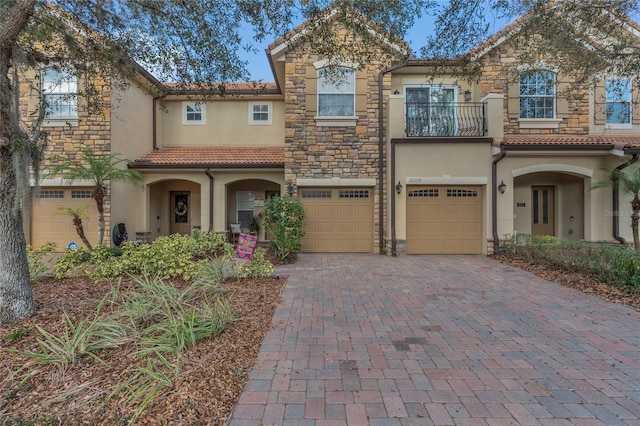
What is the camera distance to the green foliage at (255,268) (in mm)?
6941

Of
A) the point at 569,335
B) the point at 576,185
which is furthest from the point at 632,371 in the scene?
the point at 576,185

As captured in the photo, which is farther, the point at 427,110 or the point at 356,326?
the point at 427,110

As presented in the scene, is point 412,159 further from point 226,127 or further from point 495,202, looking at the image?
point 226,127

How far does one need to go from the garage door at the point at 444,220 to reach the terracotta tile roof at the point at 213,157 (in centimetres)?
503

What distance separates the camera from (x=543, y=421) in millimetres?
2520

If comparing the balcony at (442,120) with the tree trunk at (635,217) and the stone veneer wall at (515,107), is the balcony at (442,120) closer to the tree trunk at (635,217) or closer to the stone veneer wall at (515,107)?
the stone veneer wall at (515,107)

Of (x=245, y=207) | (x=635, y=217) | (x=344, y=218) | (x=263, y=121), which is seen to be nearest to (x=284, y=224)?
(x=344, y=218)

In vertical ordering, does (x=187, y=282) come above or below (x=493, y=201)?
below

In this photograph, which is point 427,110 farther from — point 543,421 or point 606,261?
point 543,421

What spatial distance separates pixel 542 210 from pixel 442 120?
17.5 feet

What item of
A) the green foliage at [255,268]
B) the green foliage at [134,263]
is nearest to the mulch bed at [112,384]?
the green foliage at [134,263]

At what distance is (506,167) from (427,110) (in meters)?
3.18

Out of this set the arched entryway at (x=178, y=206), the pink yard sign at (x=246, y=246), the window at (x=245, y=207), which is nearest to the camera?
the pink yard sign at (x=246, y=246)

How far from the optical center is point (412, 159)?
1064cm
